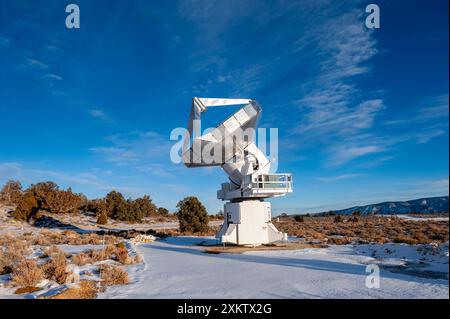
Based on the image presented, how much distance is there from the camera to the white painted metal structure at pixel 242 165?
15.4m

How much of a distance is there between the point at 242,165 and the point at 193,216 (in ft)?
44.2

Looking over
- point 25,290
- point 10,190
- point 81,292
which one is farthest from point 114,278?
point 10,190

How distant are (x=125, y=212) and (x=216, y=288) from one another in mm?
43831

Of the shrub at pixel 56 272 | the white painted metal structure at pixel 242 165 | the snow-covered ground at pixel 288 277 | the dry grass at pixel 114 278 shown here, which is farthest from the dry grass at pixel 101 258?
the white painted metal structure at pixel 242 165

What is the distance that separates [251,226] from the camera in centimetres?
1680

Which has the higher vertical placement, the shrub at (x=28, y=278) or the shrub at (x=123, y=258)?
the shrub at (x=28, y=278)

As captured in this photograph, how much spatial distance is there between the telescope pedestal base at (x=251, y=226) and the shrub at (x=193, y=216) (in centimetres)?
1211

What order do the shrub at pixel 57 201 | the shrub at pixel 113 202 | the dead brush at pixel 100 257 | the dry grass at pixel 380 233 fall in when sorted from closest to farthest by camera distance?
1. the dead brush at pixel 100 257
2. the dry grass at pixel 380 233
3. the shrub at pixel 57 201
4. the shrub at pixel 113 202

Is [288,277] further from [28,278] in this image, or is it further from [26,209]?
[26,209]

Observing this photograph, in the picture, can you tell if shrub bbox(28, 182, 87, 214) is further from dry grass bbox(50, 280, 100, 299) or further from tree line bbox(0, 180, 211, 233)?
dry grass bbox(50, 280, 100, 299)

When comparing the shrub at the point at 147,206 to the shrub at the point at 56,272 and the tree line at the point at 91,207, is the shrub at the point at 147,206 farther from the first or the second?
the shrub at the point at 56,272

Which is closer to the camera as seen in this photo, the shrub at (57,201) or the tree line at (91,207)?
the tree line at (91,207)
